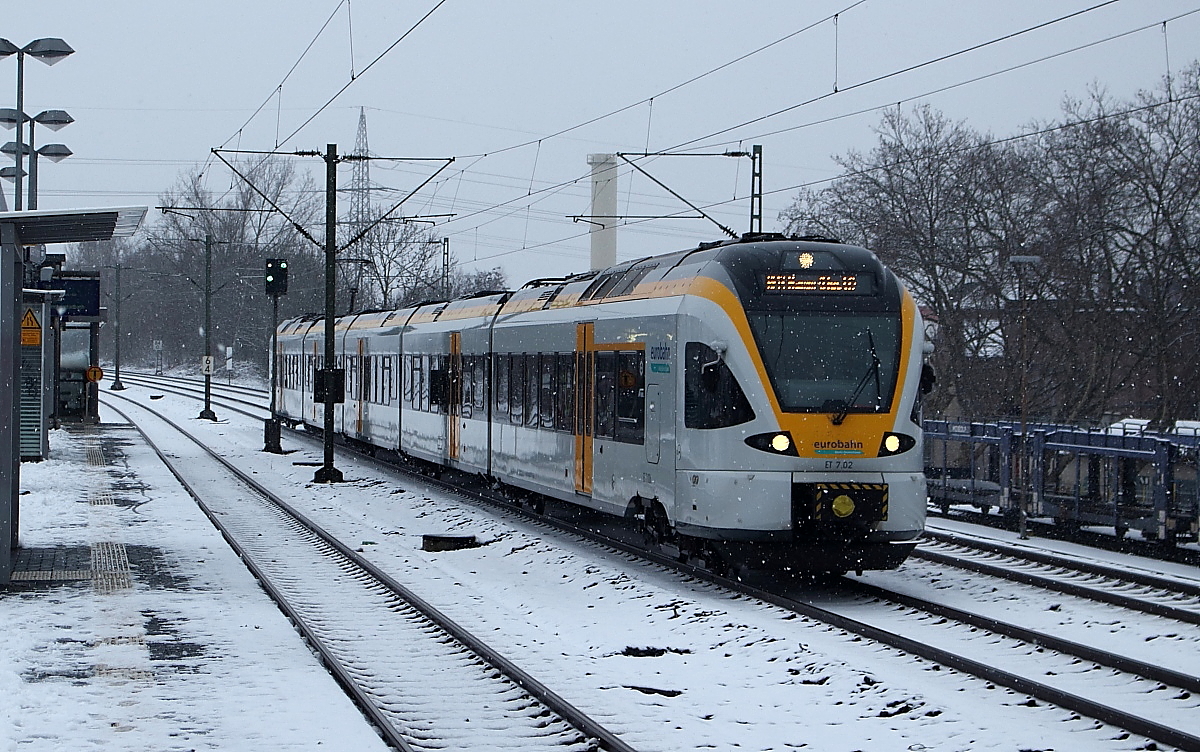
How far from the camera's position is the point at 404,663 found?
32.9 feet

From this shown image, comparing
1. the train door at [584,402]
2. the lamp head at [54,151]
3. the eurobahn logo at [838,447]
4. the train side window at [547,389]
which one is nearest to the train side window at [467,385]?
the train side window at [547,389]

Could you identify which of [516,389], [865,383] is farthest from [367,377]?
[865,383]

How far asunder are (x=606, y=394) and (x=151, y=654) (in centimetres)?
655

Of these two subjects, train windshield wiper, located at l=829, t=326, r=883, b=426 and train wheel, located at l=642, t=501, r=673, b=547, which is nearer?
train windshield wiper, located at l=829, t=326, r=883, b=426

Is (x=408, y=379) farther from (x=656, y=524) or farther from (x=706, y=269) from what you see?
(x=706, y=269)

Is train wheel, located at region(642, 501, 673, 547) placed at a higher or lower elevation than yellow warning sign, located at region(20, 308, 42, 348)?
lower

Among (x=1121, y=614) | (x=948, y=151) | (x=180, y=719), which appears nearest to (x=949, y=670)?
(x=1121, y=614)

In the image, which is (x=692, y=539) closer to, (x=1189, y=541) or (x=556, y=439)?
(x=556, y=439)

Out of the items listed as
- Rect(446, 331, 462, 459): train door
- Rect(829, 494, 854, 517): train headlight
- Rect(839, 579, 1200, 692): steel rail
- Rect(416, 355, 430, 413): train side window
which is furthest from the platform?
Rect(416, 355, 430, 413): train side window

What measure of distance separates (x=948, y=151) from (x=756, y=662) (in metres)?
33.7

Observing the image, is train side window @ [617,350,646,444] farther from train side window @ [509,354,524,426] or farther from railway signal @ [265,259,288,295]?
railway signal @ [265,259,288,295]

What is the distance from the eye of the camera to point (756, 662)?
9945 millimetres

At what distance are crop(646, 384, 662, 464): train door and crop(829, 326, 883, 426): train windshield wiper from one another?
192cm

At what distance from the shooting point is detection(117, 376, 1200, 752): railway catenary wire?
25.9 ft
